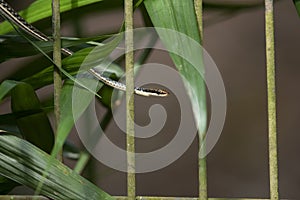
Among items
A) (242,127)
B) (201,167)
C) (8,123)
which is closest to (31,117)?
(8,123)

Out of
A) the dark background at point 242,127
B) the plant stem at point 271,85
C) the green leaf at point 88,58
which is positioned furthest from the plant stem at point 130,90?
the dark background at point 242,127

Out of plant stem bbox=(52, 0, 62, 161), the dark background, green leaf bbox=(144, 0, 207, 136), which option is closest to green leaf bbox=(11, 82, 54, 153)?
plant stem bbox=(52, 0, 62, 161)

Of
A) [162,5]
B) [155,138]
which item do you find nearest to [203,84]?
[162,5]

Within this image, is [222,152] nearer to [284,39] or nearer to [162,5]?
[284,39]

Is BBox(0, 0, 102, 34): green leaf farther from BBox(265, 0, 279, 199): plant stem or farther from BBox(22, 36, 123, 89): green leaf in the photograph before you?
BBox(265, 0, 279, 199): plant stem

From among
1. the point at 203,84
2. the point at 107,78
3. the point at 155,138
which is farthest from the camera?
the point at 155,138

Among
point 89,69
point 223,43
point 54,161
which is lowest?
point 54,161
